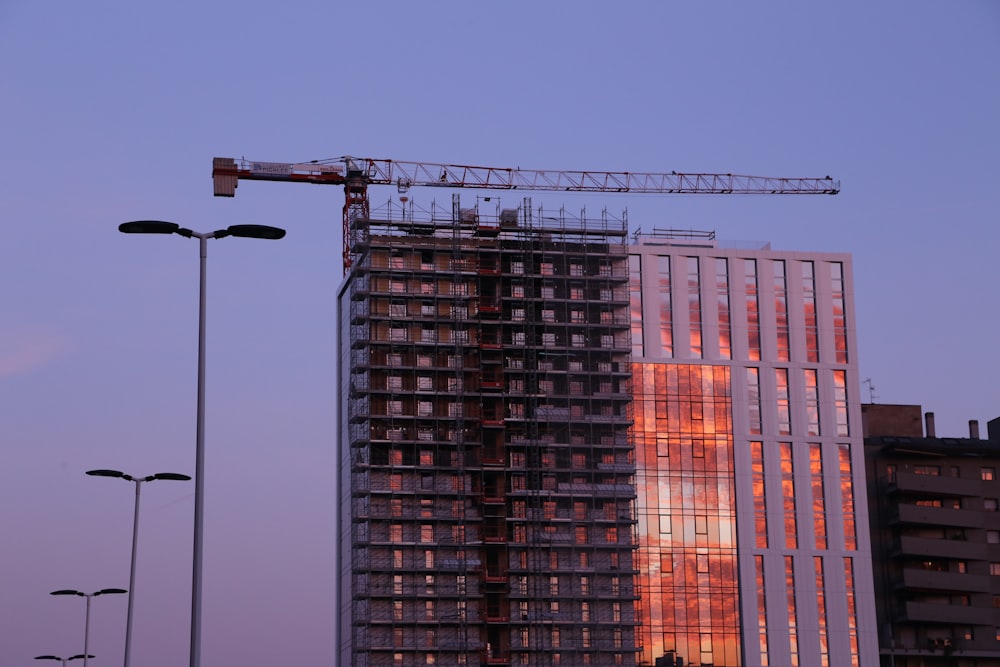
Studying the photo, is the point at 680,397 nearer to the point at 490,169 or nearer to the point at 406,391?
the point at 406,391

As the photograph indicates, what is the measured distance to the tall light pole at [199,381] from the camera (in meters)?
57.8

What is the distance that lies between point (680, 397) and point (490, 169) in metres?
41.3

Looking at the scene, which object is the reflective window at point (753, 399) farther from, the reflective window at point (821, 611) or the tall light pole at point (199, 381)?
the tall light pole at point (199, 381)

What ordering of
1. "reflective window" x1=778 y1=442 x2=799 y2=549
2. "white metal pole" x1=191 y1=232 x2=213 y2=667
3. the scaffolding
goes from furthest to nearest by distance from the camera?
"reflective window" x1=778 y1=442 x2=799 y2=549
the scaffolding
"white metal pole" x1=191 y1=232 x2=213 y2=667

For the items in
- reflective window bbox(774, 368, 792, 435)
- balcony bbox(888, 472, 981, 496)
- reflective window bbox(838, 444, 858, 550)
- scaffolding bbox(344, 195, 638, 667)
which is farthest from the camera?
balcony bbox(888, 472, 981, 496)

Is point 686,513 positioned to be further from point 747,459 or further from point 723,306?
point 723,306

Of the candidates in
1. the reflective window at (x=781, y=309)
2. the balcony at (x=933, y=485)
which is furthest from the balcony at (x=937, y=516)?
the reflective window at (x=781, y=309)

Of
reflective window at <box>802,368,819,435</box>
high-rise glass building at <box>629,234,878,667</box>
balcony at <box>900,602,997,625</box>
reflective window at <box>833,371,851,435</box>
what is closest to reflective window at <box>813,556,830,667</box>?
high-rise glass building at <box>629,234,878,667</box>

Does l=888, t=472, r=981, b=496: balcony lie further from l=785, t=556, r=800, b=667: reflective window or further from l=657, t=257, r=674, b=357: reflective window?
l=657, t=257, r=674, b=357: reflective window

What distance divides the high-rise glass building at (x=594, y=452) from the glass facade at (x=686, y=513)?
22 centimetres

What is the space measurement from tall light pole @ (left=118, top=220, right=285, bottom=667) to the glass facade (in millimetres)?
102550

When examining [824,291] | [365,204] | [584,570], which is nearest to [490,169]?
[365,204]

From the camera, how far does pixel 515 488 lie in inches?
6201

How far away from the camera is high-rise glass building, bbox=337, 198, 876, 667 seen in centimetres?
15212
